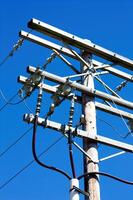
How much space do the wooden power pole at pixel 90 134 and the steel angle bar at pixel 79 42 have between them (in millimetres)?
258

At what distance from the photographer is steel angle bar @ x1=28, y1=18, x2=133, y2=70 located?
9575 millimetres

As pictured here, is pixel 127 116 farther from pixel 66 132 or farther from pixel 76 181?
pixel 76 181

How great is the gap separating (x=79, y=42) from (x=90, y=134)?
2041mm

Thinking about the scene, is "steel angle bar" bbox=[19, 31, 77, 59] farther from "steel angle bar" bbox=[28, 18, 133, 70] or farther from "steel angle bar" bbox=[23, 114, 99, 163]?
"steel angle bar" bbox=[23, 114, 99, 163]

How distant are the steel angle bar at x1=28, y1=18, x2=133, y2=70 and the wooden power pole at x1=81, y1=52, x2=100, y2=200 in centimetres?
26

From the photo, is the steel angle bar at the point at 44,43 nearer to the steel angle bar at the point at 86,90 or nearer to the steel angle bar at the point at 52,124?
the steel angle bar at the point at 86,90

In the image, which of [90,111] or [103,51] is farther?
[103,51]

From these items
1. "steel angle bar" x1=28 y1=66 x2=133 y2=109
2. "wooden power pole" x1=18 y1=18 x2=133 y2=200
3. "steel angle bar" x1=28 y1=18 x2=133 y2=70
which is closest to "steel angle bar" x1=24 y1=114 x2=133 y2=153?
"wooden power pole" x1=18 y1=18 x2=133 y2=200

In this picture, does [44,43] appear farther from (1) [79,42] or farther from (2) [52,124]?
(2) [52,124]

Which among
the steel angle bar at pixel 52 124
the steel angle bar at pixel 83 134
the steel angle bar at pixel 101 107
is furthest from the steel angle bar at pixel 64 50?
the steel angle bar at pixel 52 124

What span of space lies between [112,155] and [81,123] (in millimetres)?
821

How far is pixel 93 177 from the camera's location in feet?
27.7

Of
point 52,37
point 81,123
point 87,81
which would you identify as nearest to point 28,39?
point 52,37

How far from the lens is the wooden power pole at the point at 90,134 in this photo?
328 inches
